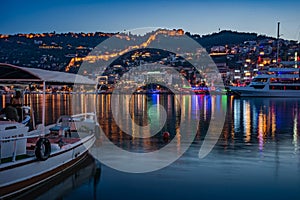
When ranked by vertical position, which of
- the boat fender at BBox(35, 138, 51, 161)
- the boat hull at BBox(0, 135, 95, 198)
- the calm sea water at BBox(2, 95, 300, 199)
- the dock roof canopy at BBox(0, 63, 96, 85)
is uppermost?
the dock roof canopy at BBox(0, 63, 96, 85)

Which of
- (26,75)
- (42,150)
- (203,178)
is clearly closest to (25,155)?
(42,150)

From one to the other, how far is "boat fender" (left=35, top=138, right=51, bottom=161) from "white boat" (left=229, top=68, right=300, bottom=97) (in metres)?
84.1

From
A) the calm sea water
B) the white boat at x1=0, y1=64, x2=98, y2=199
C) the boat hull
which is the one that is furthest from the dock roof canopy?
the calm sea water

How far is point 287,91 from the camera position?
294 ft

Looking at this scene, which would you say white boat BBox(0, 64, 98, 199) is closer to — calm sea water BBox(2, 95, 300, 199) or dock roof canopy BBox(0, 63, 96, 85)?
dock roof canopy BBox(0, 63, 96, 85)

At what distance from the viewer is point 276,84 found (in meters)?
90.0

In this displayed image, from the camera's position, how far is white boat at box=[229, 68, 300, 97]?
89.1m

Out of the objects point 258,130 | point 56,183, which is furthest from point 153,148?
point 258,130

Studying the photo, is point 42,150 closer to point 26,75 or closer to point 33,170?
point 33,170

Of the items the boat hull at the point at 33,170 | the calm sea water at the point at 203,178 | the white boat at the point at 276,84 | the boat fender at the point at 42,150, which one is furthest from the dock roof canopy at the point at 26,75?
the white boat at the point at 276,84

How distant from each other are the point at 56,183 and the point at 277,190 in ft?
20.6

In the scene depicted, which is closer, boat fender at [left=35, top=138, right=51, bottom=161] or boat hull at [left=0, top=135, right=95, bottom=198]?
boat hull at [left=0, top=135, right=95, bottom=198]

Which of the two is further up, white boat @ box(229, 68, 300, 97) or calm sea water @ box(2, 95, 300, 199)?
white boat @ box(229, 68, 300, 97)

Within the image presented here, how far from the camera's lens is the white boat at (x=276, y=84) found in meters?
89.1
